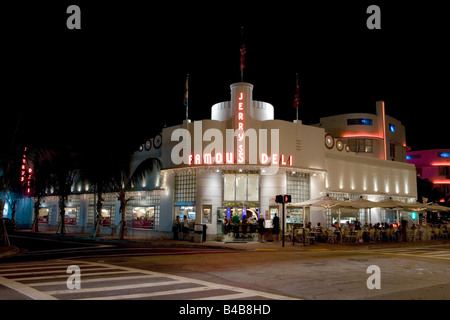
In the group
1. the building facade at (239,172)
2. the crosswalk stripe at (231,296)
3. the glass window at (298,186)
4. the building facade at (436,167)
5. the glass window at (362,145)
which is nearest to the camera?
the crosswalk stripe at (231,296)

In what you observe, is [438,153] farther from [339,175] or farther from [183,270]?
[183,270]

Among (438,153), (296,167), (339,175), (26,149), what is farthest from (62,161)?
(438,153)

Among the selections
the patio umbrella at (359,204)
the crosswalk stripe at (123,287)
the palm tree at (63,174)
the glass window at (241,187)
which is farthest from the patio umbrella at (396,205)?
the palm tree at (63,174)

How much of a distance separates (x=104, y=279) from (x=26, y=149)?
17880 mm

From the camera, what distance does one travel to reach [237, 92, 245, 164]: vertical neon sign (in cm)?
2773

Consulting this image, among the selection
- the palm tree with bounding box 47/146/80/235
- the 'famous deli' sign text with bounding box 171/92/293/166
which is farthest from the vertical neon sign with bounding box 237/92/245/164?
the palm tree with bounding box 47/146/80/235

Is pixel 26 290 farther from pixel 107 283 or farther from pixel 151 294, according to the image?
pixel 151 294

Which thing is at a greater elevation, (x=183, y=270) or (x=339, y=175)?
(x=339, y=175)

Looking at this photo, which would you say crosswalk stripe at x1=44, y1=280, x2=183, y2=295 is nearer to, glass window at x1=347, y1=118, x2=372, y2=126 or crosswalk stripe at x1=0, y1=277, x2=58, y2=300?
crosswalk stripe at x1=0, y1=277, x2=58, y2=300

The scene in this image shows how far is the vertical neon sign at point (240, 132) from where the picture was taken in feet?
91.0

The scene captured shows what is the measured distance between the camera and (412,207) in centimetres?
3145

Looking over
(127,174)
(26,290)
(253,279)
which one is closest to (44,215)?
(127,174)

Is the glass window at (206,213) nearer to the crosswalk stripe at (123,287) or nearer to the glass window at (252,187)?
the glass window at (252,187)

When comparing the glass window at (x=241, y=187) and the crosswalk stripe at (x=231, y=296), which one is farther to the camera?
the glass window at (x=241, y=187)
